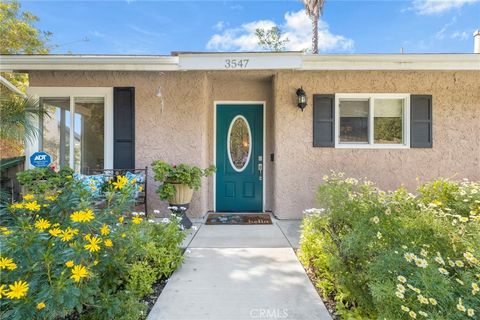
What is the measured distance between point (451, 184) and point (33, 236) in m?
3.92

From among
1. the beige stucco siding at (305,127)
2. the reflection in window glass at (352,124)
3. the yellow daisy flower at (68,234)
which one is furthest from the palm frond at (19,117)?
the reflection in window glass at (352,124)

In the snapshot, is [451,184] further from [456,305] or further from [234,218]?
[234,218]

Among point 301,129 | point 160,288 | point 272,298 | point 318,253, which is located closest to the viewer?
point 272,298

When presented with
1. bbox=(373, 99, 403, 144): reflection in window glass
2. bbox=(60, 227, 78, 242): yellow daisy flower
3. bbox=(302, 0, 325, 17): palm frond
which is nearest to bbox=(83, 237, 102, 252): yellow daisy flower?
bbox=(60, 227, 78, 242): yellow daisy flower

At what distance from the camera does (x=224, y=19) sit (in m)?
9.17

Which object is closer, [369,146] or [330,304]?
[330,304]

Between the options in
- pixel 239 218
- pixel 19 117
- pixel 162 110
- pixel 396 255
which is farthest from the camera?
pixel 239 218

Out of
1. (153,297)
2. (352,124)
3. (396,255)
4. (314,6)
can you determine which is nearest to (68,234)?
(153,297)

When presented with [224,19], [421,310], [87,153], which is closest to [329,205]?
[421,310]

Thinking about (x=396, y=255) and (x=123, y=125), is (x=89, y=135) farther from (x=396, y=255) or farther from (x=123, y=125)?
(x=396, y=255)

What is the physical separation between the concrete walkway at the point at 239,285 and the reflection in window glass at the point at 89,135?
272 cm

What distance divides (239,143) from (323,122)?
1755 millimetres

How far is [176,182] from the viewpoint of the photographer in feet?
14.0

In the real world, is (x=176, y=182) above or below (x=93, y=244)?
above
